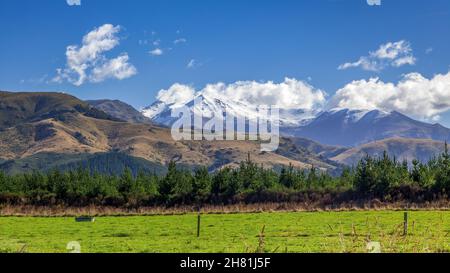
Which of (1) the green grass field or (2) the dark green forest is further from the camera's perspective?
(2) the dark green forest

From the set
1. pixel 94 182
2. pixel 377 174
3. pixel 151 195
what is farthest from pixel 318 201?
pixel 94 182

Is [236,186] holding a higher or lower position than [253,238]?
lower

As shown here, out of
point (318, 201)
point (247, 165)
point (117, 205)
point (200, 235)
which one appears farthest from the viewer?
point (247, 165)

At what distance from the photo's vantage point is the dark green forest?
76438 millimetres

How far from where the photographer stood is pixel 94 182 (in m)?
91.0

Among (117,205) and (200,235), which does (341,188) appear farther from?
(200,235)

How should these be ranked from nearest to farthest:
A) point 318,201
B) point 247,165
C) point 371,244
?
point 371,244, point 318,201, point 247,165

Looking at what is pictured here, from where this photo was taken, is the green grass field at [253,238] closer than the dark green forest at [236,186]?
Yes

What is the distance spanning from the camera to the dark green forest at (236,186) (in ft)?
251

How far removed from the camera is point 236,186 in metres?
88.1

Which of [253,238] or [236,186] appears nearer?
[253,238]
